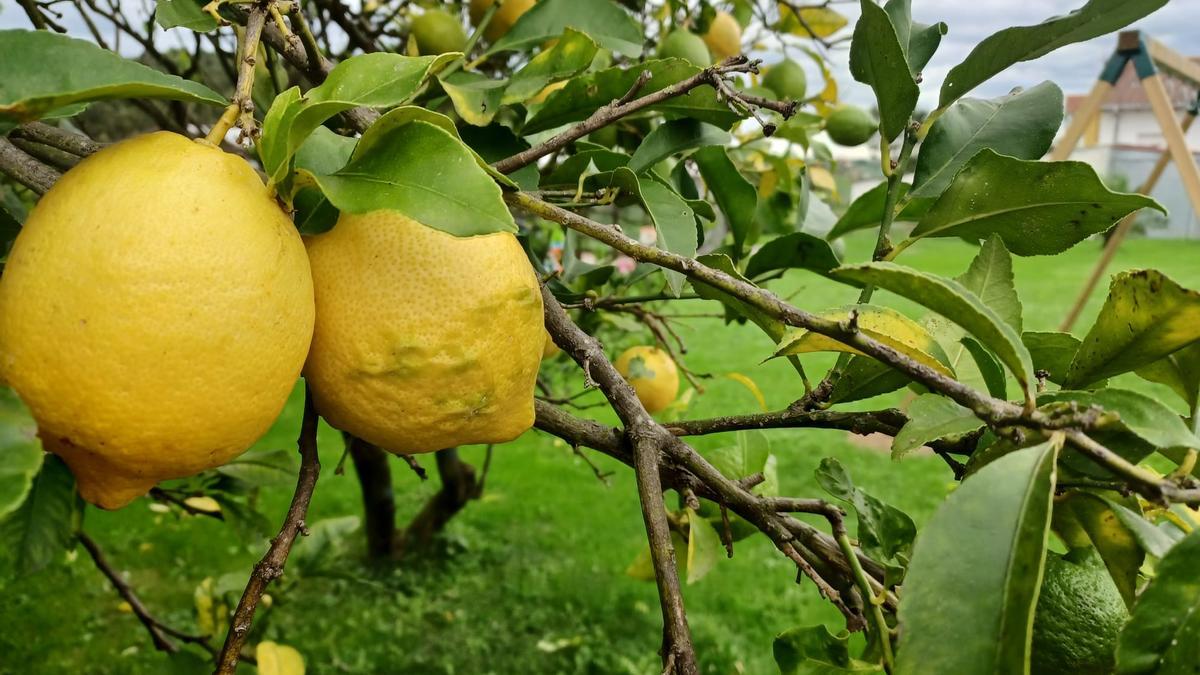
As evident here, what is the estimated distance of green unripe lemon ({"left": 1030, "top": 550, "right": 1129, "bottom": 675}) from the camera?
51 centimetres

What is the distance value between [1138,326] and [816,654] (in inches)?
10.7

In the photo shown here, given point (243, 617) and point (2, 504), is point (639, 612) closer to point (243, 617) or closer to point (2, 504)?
point (243, 617)

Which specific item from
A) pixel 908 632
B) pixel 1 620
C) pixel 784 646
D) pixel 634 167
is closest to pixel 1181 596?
pixel 908 632

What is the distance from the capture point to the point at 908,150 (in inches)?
25.1

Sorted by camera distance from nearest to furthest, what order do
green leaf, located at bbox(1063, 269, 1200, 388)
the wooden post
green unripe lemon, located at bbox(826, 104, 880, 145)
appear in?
green leaf, located at bbox(1063, 269, 1200, 388)
green unripe lemon, located at bbox(826, 104, 880, 145)
the wooden post

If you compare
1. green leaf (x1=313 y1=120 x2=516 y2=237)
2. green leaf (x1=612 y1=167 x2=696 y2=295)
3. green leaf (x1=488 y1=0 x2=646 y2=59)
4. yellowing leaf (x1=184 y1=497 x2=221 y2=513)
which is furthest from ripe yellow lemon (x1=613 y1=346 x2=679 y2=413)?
green leaf (x1=313 y1=120 x2=516 y2=237)

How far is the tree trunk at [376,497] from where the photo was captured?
218cm

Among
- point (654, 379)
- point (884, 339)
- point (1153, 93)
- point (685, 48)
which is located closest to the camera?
point (884, 339)

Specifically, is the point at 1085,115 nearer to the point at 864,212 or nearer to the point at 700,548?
the point at 864,212

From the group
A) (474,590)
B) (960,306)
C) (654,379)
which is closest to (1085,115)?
(654,379)

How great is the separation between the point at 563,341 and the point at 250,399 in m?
0.26

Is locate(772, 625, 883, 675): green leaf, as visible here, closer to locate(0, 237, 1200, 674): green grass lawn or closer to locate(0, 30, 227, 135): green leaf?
locate(0, 30, 227, 135): green leaf

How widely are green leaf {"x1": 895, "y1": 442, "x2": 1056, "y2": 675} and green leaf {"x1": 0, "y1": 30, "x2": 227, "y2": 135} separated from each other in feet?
1.35

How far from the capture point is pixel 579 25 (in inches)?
34.2
